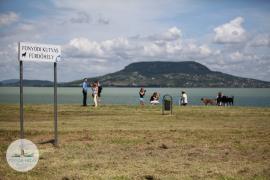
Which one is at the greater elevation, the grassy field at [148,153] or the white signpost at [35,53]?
the white signpost at [35,53]

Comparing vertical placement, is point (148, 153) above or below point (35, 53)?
below

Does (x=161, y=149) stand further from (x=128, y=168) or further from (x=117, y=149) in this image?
(x=128, y=168)

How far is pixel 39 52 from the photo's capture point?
584 inches

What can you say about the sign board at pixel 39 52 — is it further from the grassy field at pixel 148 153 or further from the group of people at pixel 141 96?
the group of people at pixel 141 96

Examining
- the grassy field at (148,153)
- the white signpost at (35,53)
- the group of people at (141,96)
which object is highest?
the white signpost at (35,53)

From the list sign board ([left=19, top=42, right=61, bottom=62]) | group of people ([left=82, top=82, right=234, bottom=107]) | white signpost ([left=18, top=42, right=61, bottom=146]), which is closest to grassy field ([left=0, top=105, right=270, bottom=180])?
white signpost ([left=18, top=42, right=61, bottom=146])

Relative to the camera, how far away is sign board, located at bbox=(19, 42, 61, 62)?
1427 centimetres

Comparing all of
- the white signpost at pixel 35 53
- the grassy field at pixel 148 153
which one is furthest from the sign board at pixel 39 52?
the grassy field at pixel 148 153

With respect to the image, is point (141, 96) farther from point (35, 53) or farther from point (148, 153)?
point (35, 53)

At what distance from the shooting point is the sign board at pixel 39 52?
14273 millimetres

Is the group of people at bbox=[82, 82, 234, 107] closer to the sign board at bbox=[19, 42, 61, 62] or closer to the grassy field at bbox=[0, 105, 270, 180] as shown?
the grassy field at bbox=[0, 105, 270, 180]

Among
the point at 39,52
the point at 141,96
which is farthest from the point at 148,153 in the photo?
the point at 141,96

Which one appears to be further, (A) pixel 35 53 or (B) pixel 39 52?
(B) pixel 39 52

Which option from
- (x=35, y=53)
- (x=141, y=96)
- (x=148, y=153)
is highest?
(x=35, y=53)
